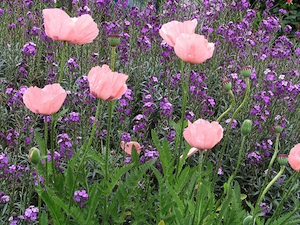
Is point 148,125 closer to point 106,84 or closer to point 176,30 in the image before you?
point 176,30

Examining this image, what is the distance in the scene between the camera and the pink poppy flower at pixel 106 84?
1312 millimetres

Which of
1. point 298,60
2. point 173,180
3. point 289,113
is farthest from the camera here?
point 298,60

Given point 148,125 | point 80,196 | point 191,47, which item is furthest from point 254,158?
point 191,47

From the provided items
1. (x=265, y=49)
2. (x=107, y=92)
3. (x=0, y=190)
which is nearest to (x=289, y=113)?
(x=265, y=49)

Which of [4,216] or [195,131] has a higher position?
[195,131]

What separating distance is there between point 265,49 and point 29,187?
6.98 ft

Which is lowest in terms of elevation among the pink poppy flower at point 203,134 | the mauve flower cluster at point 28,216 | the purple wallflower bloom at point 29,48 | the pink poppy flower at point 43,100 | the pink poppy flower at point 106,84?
the mauve flower cluster at point 28,216

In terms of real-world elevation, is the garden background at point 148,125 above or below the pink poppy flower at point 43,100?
below

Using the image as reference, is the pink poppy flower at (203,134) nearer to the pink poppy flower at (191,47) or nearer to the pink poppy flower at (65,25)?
the pink poppy flower at (191,47)

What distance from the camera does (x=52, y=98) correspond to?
1.32 m

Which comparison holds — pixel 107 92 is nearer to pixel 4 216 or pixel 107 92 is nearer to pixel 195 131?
pixel 195 131

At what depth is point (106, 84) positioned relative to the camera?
131 centimetres

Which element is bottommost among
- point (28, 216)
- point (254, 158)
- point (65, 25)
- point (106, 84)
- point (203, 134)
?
point (254, 158)

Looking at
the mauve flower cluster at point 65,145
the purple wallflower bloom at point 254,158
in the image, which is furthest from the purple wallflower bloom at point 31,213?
the purple wallflower bloom at point 254,158
